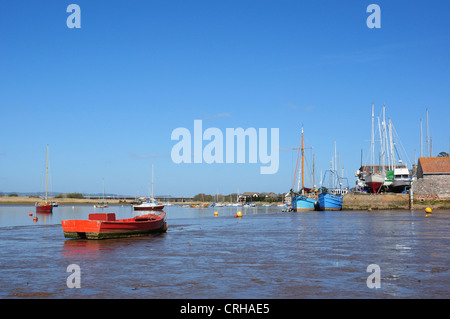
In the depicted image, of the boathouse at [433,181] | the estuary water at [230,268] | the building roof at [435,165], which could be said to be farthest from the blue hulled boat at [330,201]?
the estuary water at [230,268]

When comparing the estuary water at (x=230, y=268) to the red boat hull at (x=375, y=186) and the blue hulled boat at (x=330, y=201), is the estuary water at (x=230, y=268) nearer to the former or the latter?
the blue hulled boat at (x=330, y=201)

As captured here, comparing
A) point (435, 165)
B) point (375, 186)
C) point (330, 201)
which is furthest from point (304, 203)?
point (435, 165)

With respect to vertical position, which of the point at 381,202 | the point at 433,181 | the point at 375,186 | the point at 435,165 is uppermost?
the point at 435,165

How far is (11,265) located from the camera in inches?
741

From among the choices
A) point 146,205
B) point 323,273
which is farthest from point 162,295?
point 146,205

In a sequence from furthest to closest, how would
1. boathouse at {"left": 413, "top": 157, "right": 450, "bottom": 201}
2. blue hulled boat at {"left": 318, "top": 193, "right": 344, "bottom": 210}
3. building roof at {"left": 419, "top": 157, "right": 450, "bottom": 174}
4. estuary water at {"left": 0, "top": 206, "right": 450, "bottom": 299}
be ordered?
blue hulled boat at {"left": 318, "top": 193, "right": 344, "bottom": 210} < building roof at {"left": 419, "top": 157, "right": 450, "bottom": 174} < boathouse at {"left": 413, "top": 157, "right": 450, "bottom": 201} < estuary water at {"left": 0, "top": 206, "right": 450, "bottom": 299}

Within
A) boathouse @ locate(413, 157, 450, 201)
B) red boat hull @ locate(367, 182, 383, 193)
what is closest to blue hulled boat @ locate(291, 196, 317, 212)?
red boat hull @ locate(367, 182, 383, 193)

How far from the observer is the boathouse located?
77062mm

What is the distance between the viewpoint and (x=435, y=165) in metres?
79.2

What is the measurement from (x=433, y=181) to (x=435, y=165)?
3211 mm

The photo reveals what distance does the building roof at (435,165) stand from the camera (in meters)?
Answer: 77.8

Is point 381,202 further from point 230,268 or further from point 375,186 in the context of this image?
point 230,268

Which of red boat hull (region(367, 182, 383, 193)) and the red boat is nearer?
the red boat

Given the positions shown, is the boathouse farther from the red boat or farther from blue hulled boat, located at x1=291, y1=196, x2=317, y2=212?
the red boat
